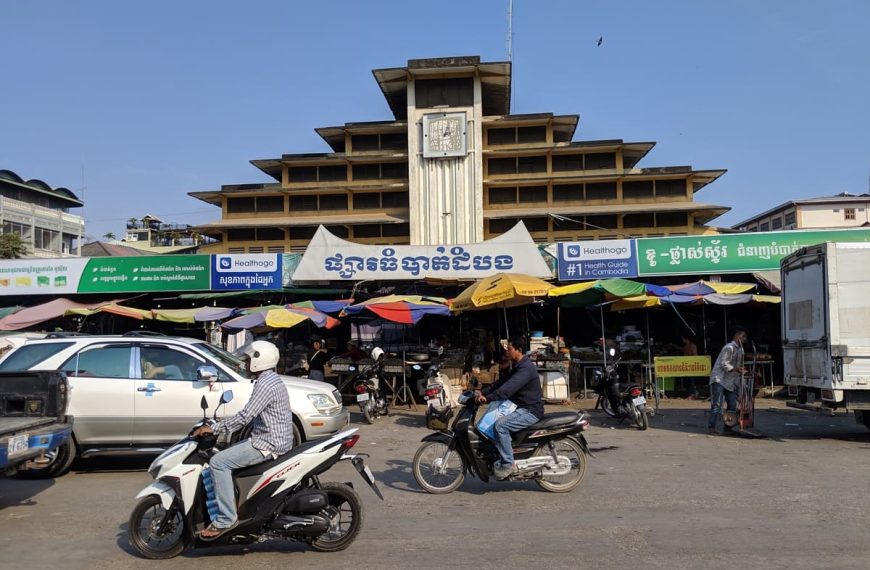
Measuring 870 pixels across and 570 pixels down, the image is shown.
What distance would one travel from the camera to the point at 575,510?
658 cm

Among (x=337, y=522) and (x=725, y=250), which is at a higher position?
(x=725, y=250)

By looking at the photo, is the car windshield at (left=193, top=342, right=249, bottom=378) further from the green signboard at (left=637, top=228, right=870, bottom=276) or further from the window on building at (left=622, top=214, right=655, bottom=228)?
the window on building at (left=622, top=214, right=655, bottom=228)

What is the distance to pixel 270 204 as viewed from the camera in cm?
4222

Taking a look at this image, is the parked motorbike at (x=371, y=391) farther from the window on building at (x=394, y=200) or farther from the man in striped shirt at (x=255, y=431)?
the window on building at (x=394, y=200)

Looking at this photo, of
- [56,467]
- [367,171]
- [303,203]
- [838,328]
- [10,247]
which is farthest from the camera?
[10,247]

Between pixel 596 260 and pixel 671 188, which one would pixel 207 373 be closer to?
pixel 596 260

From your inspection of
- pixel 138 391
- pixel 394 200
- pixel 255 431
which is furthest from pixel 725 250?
pixel 394 200

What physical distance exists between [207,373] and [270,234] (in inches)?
1365

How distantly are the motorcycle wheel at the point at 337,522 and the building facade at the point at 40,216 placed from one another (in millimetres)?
57878

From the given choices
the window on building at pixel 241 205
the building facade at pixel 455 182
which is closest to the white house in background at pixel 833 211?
the building facade at pixel 455 182

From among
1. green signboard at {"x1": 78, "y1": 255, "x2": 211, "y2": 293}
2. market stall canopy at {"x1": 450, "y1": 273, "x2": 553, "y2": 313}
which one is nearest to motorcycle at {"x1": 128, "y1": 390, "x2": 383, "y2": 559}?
market stall canopy at {"x1": 450, "y1": 273, "x2": 553, "y2": 313}

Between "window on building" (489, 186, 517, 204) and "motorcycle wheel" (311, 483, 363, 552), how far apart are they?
36.7m

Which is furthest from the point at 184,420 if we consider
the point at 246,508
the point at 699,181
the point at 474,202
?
the point at 699,181

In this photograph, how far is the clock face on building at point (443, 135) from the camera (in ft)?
125
